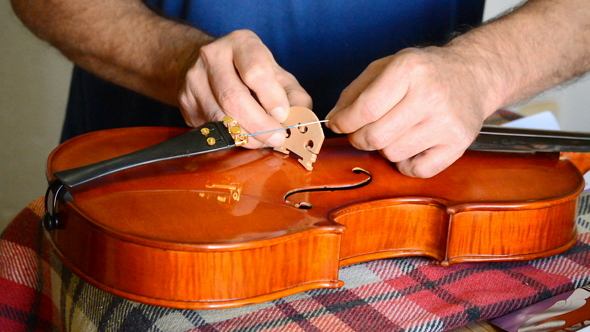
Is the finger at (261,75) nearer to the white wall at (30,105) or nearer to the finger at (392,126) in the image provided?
the finger at (392,126)

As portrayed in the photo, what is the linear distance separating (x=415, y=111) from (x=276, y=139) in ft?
0.76

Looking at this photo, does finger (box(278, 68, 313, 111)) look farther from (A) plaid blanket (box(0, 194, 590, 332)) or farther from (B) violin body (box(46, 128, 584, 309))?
(A) plaid blanket (box(0, 194, 590, 332))

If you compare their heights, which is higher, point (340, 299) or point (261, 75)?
point (261, 75)

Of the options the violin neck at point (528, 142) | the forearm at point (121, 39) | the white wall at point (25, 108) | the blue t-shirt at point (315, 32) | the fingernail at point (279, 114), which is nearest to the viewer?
the fingernail at point (279, 114)

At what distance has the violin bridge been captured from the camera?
0.98 metres

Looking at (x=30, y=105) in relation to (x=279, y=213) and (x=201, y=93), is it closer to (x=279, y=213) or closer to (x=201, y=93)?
(x=201, y=93)

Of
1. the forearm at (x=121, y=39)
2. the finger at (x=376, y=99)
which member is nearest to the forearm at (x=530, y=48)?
the finger at (x=376, y=99)

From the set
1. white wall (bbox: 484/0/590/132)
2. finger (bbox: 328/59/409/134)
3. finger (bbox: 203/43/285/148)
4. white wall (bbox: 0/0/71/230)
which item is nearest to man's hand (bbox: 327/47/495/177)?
finger (bbox: 328/59/409/134)

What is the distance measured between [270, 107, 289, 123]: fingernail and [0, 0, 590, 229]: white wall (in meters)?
1.80

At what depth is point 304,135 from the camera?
3.28 ft

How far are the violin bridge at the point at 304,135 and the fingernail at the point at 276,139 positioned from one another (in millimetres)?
→ 18

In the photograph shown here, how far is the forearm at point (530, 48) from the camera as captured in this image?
1109 millimetres

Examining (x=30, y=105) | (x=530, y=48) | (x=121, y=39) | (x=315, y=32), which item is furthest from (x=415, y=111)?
(x=30, y=105)

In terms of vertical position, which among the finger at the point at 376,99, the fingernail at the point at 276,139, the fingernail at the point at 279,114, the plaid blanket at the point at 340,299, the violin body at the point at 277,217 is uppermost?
the finger at the point at 376,99
